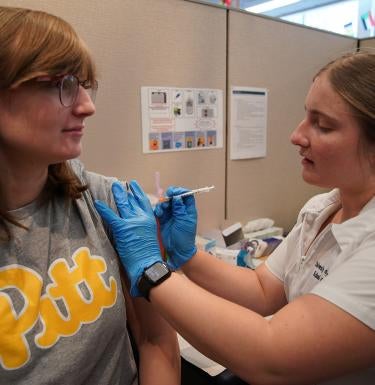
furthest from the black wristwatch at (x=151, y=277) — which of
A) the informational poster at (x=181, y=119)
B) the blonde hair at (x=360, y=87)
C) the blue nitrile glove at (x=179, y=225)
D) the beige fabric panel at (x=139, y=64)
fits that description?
the informational poster at (x=181, y=119)

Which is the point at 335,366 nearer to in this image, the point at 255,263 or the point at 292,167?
the point at 255,263

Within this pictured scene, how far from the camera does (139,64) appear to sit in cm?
166

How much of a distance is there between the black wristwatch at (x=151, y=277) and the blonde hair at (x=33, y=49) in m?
0.31

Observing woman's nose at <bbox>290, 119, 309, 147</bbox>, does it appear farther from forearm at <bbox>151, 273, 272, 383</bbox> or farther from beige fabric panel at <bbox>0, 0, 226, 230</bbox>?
beige fabric panel at <bbox>0, 0, 226, 230</bbox>

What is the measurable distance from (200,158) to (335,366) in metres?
1.29

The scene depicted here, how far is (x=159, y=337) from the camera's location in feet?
3.46

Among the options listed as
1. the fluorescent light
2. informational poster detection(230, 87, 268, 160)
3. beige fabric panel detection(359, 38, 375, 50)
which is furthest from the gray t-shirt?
the fluorescent light

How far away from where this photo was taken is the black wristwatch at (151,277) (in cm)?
92

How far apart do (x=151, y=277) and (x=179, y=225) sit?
1.06ft

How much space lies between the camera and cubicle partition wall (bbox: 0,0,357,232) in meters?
1.58

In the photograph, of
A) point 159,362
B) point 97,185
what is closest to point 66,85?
point 97,185

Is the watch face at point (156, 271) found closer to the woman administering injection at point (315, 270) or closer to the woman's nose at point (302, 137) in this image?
the woman administering injection at point (315, 270)

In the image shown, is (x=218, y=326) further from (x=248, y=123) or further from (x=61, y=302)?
(x=248, y=123)

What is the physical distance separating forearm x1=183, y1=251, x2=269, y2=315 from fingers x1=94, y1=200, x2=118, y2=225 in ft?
1.22
